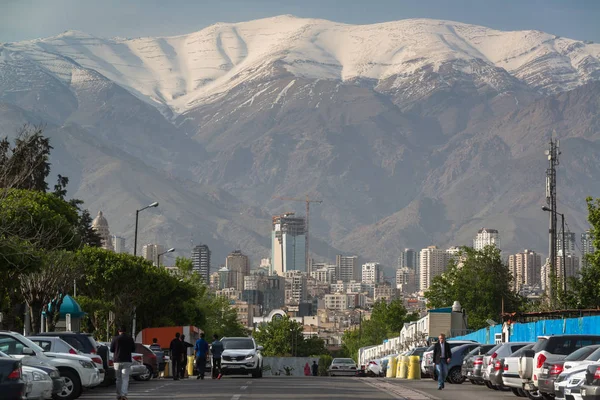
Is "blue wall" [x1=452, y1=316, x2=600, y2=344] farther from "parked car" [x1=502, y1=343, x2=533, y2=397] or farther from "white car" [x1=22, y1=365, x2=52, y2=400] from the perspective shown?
"white car" [x1=22, y1=365, x2=52, y2=400]

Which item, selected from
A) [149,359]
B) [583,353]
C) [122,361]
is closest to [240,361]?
[149,359]

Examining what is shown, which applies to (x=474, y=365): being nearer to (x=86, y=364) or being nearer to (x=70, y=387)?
(x=86, y=364)

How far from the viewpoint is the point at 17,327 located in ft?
252

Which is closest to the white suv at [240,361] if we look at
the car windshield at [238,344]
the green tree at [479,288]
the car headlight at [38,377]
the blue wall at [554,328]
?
the car windshield at [238,344]

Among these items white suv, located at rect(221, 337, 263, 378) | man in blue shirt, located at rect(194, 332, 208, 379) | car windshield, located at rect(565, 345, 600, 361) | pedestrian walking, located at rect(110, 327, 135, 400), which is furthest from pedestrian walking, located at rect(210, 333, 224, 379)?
car windshield, located at rect(565, 345, 600, 361)

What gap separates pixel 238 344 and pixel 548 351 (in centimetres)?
2304

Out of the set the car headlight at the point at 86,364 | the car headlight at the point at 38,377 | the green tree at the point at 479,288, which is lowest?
the car headlight at the point at 38,377

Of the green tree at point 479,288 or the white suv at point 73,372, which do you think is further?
the green tree at point 479,288

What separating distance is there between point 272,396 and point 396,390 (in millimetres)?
7168

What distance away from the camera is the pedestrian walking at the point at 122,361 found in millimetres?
32594

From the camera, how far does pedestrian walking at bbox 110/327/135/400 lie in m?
32.6

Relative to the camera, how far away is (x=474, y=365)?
43594mm

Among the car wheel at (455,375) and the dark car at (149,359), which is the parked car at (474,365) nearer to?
the car wheel at (455,375)

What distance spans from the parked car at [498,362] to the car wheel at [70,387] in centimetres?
1294
